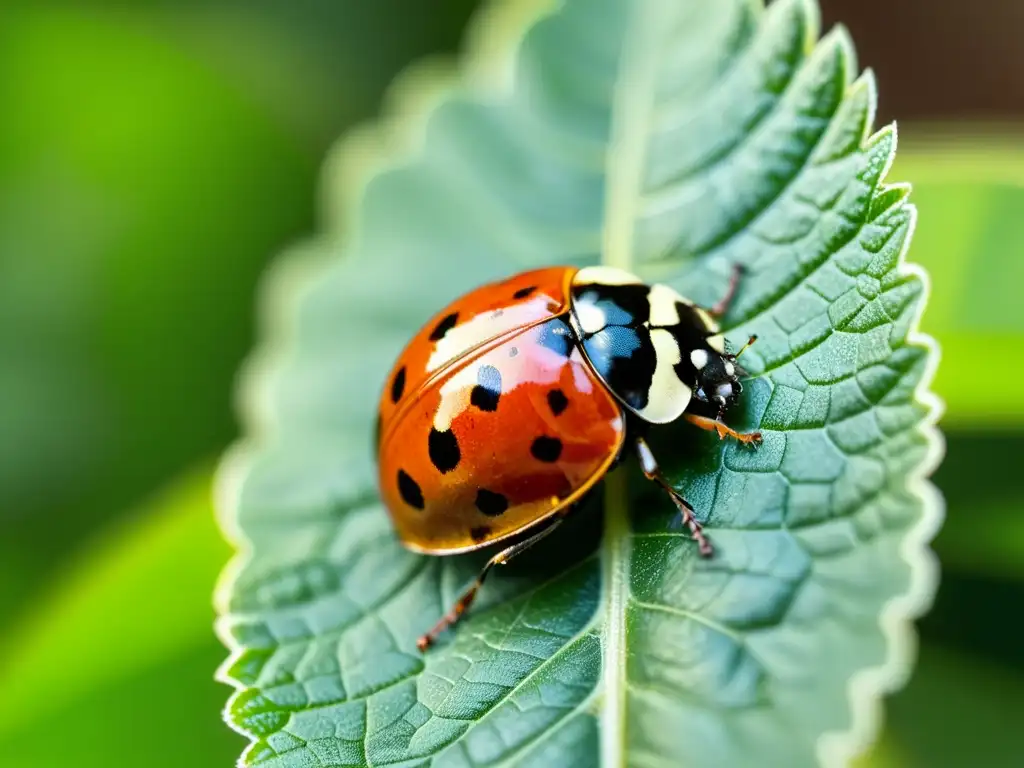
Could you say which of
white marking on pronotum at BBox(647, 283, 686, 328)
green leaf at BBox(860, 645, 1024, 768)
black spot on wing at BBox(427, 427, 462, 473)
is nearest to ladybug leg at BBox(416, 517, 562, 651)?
black spot on wing at BBox(427, 427, 462, 473)

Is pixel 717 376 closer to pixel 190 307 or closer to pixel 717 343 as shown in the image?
pixel 717 343

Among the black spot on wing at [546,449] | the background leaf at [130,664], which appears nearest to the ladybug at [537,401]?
the black spot on wing at [546,449]

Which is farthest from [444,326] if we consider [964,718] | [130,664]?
[964,718]

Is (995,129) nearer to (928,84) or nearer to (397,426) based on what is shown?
(928,84)

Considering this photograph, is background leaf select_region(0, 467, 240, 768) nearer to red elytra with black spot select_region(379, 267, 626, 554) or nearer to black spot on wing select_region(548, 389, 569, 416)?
red elytra with black spot select_region(379, 267, 626, 554)

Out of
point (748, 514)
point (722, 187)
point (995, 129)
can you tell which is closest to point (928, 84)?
point (995, 129)
